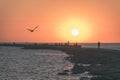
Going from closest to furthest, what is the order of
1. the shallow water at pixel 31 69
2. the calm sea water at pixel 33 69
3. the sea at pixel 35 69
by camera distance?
the sea at pixel 35 69 → the calm sea water at pixel 33 69 → the shallow water at pixel 31 69

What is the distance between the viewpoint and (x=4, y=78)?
4316cm

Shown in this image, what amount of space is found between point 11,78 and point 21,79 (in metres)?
1.59

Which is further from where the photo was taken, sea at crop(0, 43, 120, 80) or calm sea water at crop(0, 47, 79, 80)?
calm sea water at crop(0, 47, 79, 80)

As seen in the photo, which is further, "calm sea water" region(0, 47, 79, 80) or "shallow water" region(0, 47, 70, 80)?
"shallow water" region(0, 47, 70, 80)

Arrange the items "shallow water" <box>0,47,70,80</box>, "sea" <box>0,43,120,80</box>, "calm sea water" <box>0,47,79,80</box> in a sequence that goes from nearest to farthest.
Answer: "sea" <box>0,43,120,80</box> < "calm sea water" <box>0,47,79,80</box> < "shallow water" <box>0,47,70,80</box>

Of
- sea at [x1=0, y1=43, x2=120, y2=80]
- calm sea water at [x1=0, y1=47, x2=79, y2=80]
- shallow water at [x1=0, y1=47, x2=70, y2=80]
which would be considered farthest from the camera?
shallow water at [x1=0, y1=47, x2=70, y2=80]

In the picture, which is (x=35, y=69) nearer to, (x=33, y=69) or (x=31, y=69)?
(x=33, y=69)

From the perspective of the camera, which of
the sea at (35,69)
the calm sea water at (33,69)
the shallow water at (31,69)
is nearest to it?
the sea at (35,69)

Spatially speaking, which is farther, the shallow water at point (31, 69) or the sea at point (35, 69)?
the shallow water at point (31, 69)

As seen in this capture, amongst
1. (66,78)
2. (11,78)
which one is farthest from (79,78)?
(11,78)

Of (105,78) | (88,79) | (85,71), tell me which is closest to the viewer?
(105,78)

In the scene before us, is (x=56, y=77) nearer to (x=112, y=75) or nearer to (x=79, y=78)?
(x=79, y=78)

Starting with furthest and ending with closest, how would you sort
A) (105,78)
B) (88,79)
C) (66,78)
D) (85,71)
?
(85,71) → (66,78) → (88,79) → (105,78)

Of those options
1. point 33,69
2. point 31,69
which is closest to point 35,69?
point 33,69
